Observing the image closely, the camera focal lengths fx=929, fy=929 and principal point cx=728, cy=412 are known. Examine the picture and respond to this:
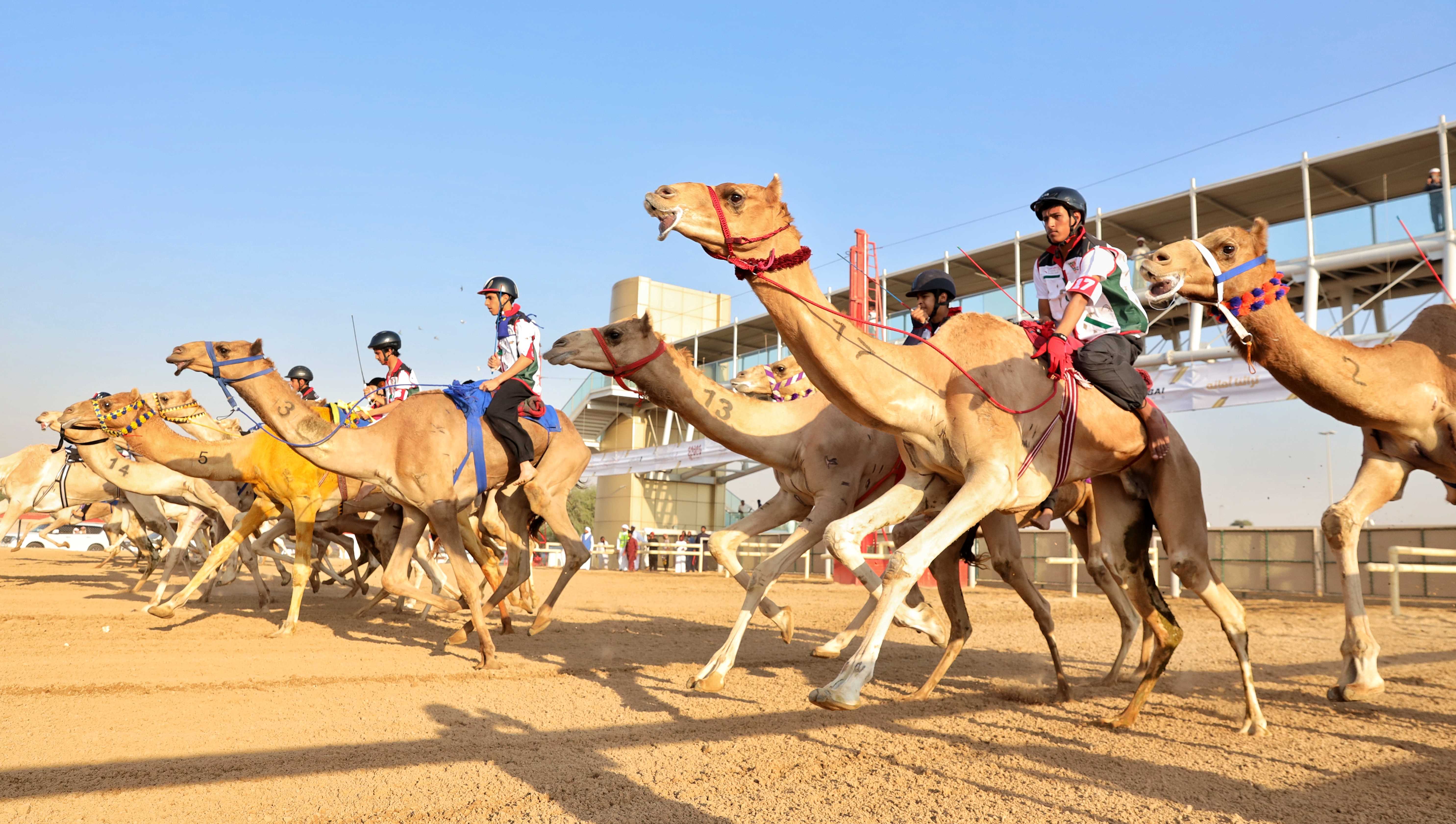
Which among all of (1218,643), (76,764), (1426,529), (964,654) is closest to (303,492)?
(76,764)

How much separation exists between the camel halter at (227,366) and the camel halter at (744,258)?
5673 mm

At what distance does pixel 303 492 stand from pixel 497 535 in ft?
7.24

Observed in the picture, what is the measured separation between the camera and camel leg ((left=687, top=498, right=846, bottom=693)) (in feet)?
22.0

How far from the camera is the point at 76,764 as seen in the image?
4398 mm

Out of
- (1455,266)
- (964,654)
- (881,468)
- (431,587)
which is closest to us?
(881,468)

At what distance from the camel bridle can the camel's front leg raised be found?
3.11 m

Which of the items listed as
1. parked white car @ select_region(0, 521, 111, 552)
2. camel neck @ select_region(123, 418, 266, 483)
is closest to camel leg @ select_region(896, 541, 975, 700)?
camel neck @ select_region(123, 418, 266, 483)

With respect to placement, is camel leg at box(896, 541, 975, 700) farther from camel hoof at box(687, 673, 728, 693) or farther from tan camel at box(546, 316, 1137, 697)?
camel hoof at box(687, 673, 728, 693)

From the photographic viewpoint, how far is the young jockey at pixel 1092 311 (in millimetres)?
5750

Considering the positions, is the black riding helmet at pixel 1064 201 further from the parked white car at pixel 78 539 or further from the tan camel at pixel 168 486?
the parked white car at pixel 78 539

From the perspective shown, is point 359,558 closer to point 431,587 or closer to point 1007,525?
point 431,587

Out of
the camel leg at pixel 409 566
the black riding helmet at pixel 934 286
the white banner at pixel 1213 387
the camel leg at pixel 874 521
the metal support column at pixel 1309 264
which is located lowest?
the camel leg at pixel 409 566

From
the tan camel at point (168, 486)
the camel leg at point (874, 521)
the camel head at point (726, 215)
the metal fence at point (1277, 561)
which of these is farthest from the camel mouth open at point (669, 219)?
the metal fence at point (1277, 561)

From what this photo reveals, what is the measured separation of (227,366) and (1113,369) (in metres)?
7.62
